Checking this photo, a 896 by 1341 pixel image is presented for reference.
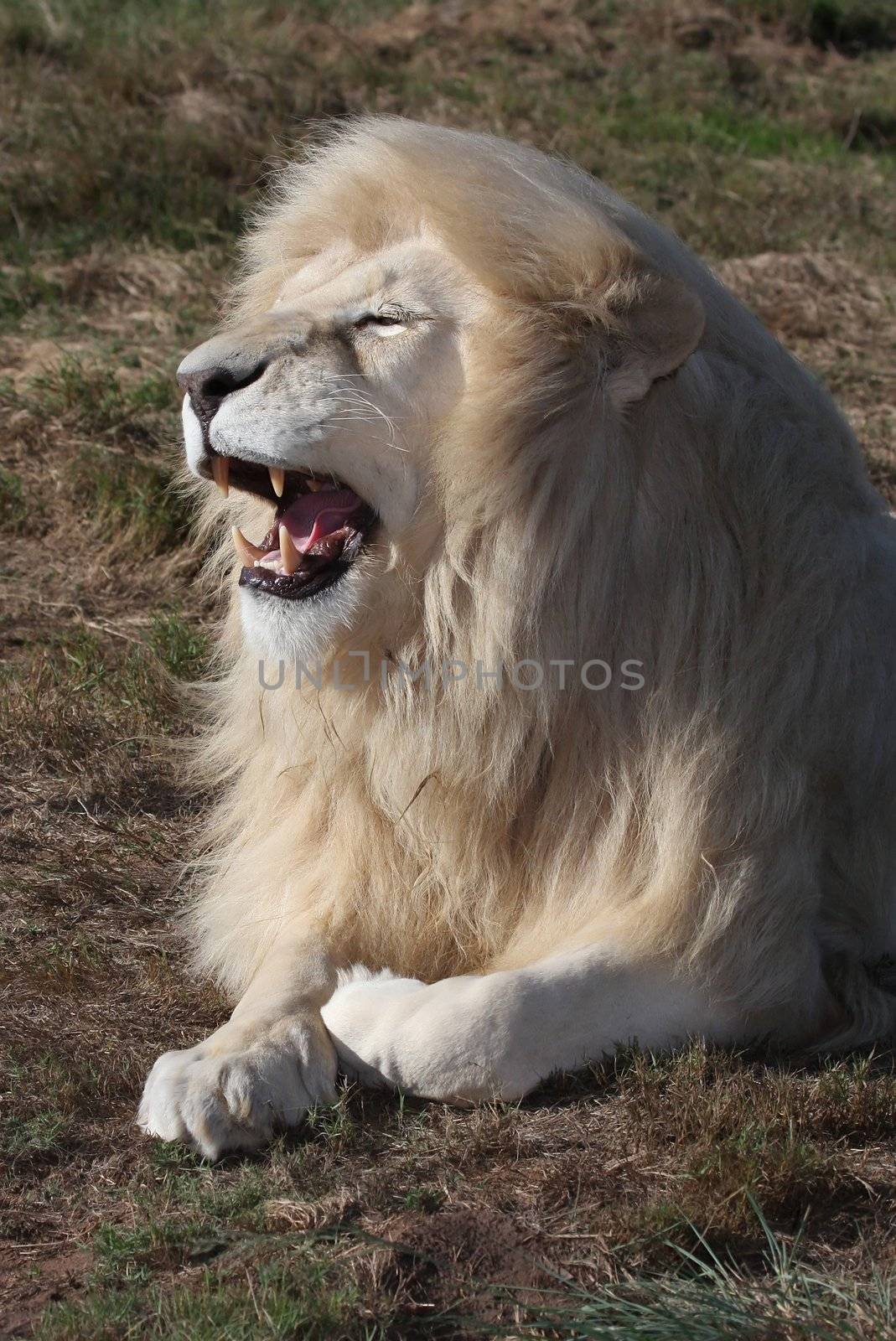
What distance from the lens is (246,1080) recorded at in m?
2.73

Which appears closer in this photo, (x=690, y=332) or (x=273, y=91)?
(x=690, y=332)

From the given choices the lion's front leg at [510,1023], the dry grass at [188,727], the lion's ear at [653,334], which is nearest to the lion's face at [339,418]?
the lion's ear at [653,334]

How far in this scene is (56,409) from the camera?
581cm

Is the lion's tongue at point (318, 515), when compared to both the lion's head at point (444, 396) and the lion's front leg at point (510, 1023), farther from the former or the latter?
the lion's front leg at point (510, 1023)

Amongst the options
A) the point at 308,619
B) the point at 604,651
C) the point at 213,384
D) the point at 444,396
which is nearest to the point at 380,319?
the point at 444,396

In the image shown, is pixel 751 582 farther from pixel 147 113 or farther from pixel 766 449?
pixel 147 113

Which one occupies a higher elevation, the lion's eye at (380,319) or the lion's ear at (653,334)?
the lion's ear at (653,334)

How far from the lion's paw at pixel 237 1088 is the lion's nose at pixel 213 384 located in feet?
3.48

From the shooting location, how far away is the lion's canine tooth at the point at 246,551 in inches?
123

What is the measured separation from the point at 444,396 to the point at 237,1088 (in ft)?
3.97

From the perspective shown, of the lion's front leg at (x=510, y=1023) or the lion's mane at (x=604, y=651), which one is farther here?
the lion's mane at (x=604, y=651)

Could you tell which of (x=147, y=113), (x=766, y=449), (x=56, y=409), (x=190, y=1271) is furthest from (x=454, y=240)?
(x=147, y=113)

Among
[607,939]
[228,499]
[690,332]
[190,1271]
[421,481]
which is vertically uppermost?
[690,332]

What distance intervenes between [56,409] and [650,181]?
336cm
